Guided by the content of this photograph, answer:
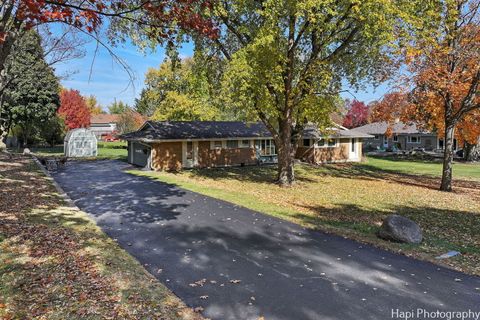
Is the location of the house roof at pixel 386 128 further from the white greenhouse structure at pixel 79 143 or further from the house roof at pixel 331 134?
the white greenhouse structure at pixel 79 143

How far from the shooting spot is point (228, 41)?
19719mm

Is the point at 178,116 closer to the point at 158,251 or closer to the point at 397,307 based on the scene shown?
A: the point at 158,251

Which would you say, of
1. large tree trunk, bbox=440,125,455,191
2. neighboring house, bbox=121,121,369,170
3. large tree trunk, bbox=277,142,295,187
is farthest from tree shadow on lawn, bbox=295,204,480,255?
neighboring house, bbox=121,121,369,170

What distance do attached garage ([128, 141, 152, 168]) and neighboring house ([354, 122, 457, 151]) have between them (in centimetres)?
3435

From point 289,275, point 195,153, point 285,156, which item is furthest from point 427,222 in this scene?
point 195,153

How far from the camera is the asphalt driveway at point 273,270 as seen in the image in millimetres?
5465

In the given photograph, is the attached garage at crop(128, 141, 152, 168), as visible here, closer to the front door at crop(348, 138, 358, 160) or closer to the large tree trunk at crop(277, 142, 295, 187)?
the large tree trunk at crop(277, 142, 295, 187)

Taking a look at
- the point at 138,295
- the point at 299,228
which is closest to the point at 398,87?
the point at 299,228

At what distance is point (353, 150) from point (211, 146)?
16.7 meters

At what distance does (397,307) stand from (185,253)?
4.50 meters

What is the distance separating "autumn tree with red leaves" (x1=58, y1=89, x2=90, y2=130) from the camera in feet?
176

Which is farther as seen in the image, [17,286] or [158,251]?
[158,251]

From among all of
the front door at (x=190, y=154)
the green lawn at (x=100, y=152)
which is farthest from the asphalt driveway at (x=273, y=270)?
the green lawn at (x=100, y=152)

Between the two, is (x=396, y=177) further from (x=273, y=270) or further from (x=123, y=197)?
(x=273, y=270)
